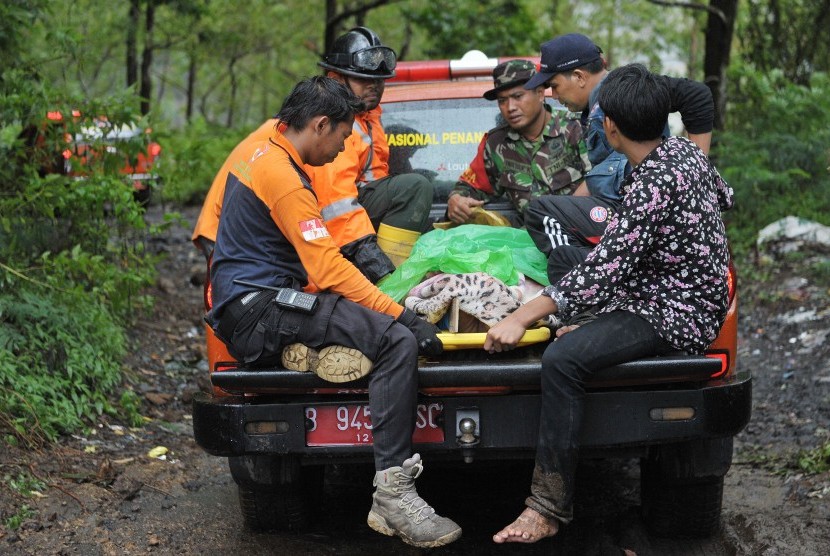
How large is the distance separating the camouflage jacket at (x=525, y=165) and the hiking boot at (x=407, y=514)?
195 centimetres

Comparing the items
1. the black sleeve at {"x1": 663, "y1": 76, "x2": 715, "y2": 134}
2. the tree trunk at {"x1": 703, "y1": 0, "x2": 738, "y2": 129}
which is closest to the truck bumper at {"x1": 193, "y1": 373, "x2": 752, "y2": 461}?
the black sleeve at {"x1": 663, "y1": 76, "x2": 715, "y2": 134}

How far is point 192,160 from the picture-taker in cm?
759

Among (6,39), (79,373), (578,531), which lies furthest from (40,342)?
(578,531)

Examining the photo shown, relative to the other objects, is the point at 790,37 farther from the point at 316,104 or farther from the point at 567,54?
the point at 316,104

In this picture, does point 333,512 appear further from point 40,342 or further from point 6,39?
point 6,39

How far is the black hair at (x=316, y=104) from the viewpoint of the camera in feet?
12.7

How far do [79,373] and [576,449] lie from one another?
11.4ft

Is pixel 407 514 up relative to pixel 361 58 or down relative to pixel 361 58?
down

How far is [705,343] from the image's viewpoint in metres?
3.77

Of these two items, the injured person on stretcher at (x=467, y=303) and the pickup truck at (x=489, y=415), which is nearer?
the pickup truck at (x=489, y=415)

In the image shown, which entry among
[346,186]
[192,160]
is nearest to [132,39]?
[192,160]

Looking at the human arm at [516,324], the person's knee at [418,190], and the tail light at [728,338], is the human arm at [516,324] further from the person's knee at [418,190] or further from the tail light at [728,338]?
the person's knee at [418,190]

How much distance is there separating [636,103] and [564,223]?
2.62 feet

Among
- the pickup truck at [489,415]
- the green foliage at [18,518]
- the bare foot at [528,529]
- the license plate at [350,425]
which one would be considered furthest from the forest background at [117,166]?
the bare foot at [528,529]
